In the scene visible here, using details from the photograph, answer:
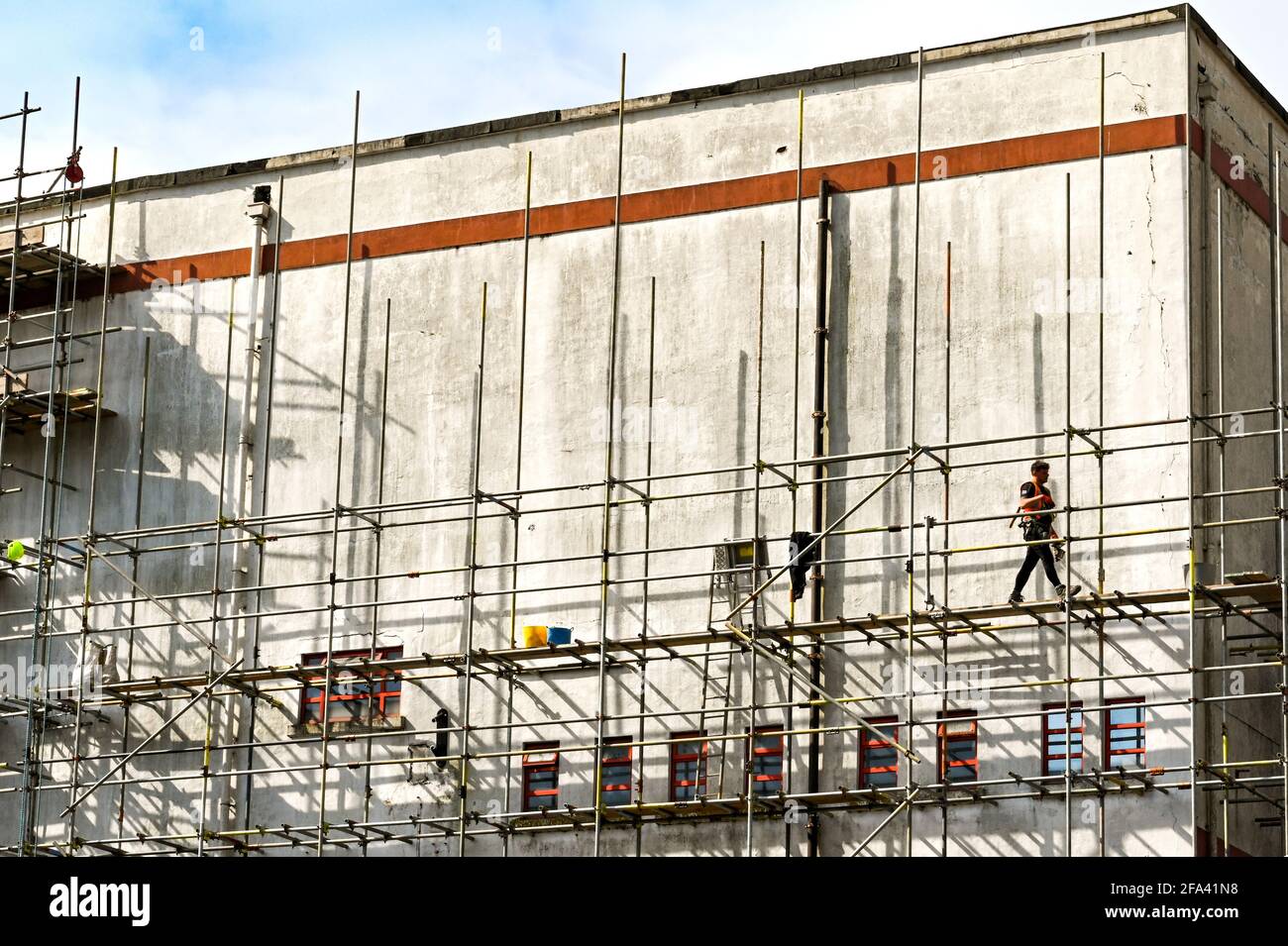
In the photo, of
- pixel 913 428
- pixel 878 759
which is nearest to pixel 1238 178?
pixel 913 428

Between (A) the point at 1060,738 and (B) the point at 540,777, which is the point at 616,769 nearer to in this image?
(B) the point at 540,777

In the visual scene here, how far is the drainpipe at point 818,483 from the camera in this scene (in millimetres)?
28016

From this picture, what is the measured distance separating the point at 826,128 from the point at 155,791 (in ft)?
41.6

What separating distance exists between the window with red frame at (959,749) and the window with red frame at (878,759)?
67cm

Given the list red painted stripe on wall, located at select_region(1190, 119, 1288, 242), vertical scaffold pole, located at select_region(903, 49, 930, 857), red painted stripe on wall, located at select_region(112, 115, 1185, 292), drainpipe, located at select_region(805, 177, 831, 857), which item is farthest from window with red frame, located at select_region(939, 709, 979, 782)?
red painted stripe on wall, located at select_region(1190, 119, 1288, 242)

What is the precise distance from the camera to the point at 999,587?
27750 millimetres

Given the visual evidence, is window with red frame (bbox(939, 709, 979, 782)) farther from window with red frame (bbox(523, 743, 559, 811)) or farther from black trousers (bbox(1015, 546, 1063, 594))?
window with red frame (bbox(523, 743, 559, 811))

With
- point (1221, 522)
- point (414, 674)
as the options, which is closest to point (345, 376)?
point (414, 674)

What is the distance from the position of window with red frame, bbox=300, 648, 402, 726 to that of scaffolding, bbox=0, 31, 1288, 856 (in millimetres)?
110


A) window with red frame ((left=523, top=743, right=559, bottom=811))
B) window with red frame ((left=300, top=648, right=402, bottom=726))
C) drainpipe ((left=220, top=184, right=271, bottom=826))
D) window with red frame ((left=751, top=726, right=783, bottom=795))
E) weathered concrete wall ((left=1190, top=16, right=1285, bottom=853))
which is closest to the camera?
weathered concrete wall ((left=1190, top=16, right=1285, bottom=853))

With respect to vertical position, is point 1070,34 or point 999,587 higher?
point 1070,34

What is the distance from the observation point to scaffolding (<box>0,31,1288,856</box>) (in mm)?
26812

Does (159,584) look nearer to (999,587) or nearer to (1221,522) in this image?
(999,587)
